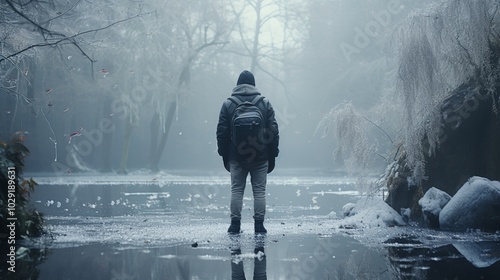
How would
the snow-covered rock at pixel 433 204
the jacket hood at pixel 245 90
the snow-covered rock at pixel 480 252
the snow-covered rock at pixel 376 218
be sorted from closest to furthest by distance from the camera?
the snow-covered rock at pixel 480 252
the jacket hood at pixel 245 90
the snow-covered rock at pixel 433 204
the snow-covered rock at pixel 376 218

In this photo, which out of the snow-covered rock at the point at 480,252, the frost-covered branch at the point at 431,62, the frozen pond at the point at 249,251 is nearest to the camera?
the frozen pond at the point at 249,251

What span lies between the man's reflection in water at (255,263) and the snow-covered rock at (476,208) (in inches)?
110

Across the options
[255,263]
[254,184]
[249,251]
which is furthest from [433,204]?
[255,263]

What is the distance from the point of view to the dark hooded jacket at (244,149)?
28.0ft

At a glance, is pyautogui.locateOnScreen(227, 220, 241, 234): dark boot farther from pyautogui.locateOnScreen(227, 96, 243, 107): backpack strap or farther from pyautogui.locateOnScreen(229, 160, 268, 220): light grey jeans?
pyautogui.locateOnScreen(227, 96, 243, 107): backpack strap

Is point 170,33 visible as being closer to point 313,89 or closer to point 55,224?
point 313,89

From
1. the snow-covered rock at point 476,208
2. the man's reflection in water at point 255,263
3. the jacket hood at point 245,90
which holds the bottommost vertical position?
the man's reflection in water at point 255,263

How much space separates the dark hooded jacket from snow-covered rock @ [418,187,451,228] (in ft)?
7.70

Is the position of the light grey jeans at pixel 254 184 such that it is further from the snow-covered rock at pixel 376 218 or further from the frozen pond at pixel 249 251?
the snow-covered rock at pixel 376 218

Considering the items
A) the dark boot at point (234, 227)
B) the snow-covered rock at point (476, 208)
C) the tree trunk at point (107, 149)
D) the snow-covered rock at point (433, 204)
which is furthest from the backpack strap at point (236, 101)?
the tree trunk at point (107, 149)

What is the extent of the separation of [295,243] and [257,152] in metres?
1.37

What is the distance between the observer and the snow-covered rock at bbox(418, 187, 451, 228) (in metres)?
9.32

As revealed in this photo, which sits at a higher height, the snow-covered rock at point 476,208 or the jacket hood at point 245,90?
the jacket hood at point 245,90

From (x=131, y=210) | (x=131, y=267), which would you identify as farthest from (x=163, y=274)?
(x=131, y=210)
